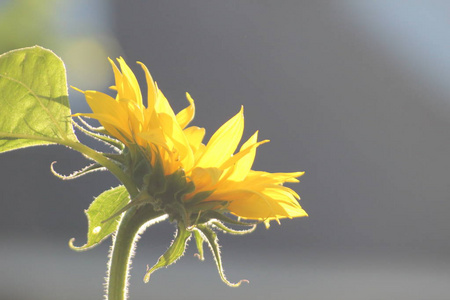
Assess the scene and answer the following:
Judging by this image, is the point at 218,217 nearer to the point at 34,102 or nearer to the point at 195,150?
the point at 195,150

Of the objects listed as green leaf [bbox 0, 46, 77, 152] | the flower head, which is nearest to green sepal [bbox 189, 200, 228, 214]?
the flower head

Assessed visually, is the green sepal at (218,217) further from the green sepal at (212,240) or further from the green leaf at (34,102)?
the green leaf at (34,102)

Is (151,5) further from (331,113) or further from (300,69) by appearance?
(331,113)

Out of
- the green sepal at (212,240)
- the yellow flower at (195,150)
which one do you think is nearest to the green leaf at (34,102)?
the yellow flower at (195,150)

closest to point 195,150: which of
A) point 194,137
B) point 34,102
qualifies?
point 194,137

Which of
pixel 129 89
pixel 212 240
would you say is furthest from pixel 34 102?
pixel 212 240

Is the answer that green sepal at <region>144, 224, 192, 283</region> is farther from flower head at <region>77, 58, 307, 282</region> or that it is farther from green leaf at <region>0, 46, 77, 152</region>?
green leaf at <region>0, 46, 77, 152</region>
